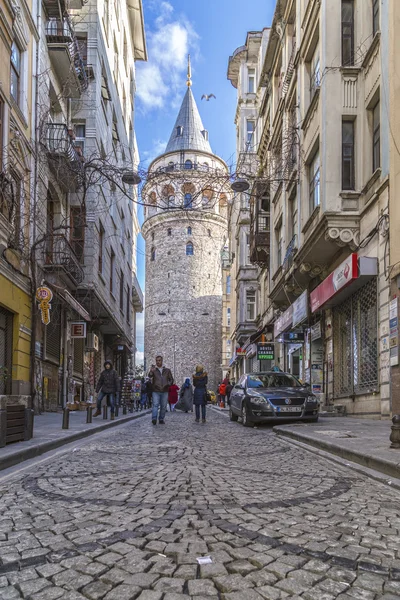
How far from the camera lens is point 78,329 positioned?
75.4 ft

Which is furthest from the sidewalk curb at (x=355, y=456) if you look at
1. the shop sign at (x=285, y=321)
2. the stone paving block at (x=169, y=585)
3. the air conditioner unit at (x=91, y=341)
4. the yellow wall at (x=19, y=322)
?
the air conditioner unit at (x=91, y=341)

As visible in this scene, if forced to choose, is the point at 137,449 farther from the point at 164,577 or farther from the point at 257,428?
the point at 164,577

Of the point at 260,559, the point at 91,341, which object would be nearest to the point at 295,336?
the point at 91,341

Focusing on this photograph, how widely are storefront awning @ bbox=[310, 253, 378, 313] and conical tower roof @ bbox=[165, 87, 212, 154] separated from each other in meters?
45.4

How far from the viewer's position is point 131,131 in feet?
144

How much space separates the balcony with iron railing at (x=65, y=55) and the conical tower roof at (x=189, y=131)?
38.9 metres

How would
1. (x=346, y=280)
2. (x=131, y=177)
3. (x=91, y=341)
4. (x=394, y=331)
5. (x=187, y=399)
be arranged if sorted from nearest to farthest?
(x=394, y=331) → (x=131, y=177) → (x=346, y=280) → (x=187, y=399) → (x=91, y=341)

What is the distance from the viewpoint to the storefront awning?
46.2ft

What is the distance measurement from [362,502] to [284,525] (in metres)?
1.19

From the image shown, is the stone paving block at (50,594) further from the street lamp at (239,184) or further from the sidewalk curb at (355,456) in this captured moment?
the street lamp at (239,184)

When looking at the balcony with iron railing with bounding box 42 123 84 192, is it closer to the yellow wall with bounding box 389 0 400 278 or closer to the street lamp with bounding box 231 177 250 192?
the street lamp with bounding box 231 177 250 192

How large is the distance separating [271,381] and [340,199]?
5.10 meters

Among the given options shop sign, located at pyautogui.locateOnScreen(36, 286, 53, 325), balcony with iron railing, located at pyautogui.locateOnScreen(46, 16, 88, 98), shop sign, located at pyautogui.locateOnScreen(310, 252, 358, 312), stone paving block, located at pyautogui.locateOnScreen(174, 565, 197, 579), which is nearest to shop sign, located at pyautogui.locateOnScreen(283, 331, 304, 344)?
shop sign, located at pyautogui.locateOnScreen(310, 252, 358, 312)

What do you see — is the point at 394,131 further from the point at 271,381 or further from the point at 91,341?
the point at 91,341
